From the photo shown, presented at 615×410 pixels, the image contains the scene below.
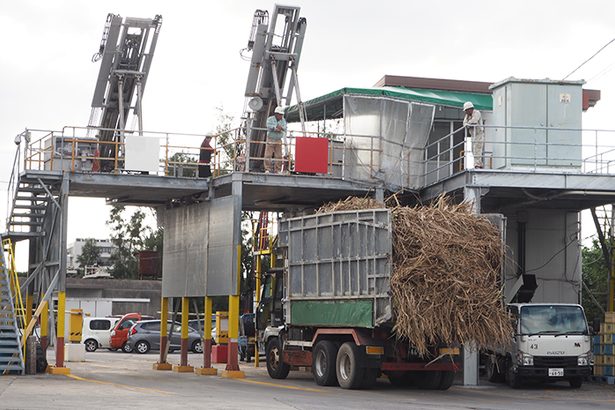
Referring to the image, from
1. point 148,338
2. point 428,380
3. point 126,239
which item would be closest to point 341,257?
point 428,380

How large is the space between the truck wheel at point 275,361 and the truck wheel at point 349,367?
3.42 m

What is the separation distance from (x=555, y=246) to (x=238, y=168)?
9611mm

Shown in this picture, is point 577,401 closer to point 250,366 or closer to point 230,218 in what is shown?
point 230,218

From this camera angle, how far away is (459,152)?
29.4 m

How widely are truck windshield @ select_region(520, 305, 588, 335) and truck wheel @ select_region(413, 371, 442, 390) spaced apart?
2468mm

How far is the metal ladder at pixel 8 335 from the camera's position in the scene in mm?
24953

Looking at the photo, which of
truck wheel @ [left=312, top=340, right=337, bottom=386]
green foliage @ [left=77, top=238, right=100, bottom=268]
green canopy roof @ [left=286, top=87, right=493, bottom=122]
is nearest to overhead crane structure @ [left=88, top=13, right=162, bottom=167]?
green canopy roof @ [left=286, top=87, right=493, bottom=122]

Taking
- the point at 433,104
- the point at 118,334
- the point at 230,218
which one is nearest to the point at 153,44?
the point at 230,218

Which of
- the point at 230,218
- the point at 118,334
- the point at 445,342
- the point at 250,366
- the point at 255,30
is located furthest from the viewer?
the point at 118,334

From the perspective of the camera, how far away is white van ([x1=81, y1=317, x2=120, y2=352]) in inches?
1833

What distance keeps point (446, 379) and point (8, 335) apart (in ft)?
34.1

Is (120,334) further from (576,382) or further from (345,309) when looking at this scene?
(576,382)

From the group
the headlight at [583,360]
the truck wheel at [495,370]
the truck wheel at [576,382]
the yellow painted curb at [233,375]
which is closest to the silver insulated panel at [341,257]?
the yellow painted curb at [233,375]

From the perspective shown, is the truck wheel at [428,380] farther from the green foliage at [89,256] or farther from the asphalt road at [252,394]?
the green foliage at [89,256]
